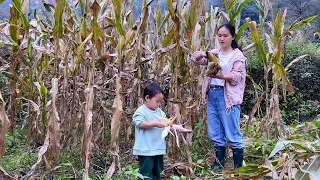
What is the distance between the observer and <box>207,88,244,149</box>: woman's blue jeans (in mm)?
3082

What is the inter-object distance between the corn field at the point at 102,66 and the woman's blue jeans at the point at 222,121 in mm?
169

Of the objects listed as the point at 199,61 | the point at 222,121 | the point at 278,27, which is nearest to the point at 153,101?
the point at 199,61

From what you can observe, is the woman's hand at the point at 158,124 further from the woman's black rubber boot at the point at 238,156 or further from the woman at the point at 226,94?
the woman's black rubber boot at the point at 238,156

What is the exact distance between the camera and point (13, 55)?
3221 millimetres

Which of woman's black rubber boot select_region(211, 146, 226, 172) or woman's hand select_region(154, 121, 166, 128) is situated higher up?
woman's hand select_region(154, 121, 166, 128)

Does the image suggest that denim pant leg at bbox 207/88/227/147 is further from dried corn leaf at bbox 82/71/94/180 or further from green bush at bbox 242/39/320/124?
green bush at bbox 242/39/320/124

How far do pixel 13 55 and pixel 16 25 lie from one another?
0.35 metres

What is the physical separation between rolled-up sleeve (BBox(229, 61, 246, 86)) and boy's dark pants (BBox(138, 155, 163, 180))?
0.80m

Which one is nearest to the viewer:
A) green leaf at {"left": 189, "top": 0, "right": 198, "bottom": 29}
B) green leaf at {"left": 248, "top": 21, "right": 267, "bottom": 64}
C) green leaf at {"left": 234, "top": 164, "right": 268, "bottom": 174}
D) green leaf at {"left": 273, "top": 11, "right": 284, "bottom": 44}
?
green leaf at {"left": 234, "top": 164, "right": 268, "bottom": 174}

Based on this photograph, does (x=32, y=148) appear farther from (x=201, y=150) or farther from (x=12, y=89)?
(x=201, y=150)

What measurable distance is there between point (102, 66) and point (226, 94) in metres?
0.98

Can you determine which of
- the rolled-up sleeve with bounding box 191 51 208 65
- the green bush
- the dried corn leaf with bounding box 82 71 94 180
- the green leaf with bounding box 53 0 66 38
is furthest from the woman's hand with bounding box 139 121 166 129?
the green bush

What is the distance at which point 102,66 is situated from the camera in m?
3.03

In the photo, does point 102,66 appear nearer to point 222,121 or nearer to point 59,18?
point 59,18
